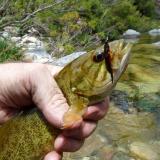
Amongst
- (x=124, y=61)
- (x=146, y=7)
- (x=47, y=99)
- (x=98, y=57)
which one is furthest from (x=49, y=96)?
(x=146, y=7)

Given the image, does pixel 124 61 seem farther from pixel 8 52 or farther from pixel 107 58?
pixel 8 52

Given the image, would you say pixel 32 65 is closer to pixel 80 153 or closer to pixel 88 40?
pixel 80 153

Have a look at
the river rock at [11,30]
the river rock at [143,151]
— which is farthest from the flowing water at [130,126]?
the river rock at [11,30]

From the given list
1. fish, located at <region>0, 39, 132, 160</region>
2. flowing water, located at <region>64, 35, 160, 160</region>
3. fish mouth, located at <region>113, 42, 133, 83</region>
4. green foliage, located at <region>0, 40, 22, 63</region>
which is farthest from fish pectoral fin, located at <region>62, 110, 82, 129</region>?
green foliage, located at <region>0, 40, 22, 63</region>

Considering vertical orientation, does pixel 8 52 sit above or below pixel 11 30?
above

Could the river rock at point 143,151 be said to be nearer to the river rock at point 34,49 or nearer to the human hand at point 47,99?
the human hand at point 47,99

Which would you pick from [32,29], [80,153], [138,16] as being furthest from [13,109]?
[138,16]

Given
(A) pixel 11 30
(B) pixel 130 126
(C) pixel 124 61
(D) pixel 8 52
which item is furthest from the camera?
(A) pixel 11 30
